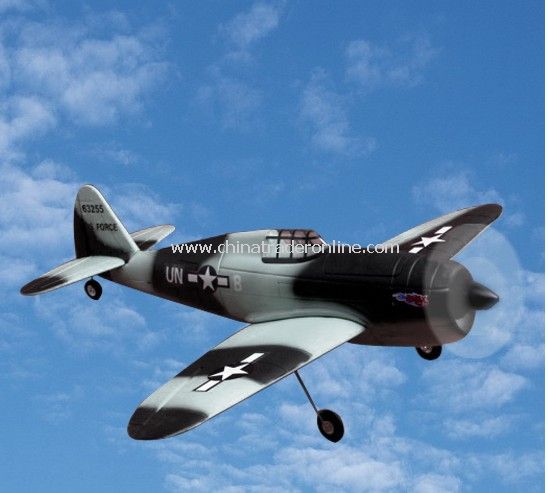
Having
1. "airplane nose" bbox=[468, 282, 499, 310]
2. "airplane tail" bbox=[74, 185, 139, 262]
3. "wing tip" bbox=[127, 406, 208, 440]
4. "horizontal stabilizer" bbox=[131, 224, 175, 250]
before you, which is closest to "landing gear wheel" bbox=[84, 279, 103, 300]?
"airplane tail" bbox=[74, 185, 139, 262]

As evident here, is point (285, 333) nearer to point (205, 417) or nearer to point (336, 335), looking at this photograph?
point (336, 335)

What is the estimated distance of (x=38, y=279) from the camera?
17.6 meters

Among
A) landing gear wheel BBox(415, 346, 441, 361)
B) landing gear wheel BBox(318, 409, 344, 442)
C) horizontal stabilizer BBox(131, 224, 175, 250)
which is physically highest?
horizontal stabilizer BBox(131, 224, 175, 250)

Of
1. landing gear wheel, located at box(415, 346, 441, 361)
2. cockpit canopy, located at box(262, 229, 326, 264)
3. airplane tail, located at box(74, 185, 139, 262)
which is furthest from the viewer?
airplane tail, located at box(74, 185, 139, 262)

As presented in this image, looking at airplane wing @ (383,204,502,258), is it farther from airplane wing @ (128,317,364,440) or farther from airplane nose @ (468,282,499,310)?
airplane wing @ (128,317,364,440)

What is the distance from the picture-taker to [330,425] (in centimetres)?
1385

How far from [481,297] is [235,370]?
407cm

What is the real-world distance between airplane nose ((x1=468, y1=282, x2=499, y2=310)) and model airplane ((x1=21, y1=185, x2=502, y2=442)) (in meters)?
0.02

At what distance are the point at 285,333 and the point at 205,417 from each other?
10.1 ft

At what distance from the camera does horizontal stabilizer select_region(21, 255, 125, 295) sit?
56.4 feet

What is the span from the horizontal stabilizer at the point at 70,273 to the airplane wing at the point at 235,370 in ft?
14.2

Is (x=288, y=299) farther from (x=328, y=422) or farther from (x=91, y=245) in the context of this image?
(x=91, y=245)

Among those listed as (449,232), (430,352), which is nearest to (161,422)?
(430,352)

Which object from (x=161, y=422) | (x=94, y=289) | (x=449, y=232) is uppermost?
(x=449, y=232)
